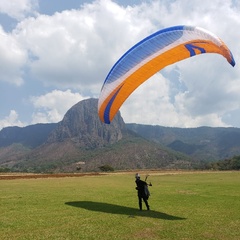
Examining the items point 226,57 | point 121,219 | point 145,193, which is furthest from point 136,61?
point 121,219

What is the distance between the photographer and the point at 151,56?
18.2 meters

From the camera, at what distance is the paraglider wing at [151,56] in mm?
17169

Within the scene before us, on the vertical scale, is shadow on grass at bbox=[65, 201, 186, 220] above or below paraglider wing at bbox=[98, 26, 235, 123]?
below

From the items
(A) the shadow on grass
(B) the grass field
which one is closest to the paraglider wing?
(A) the shadow on grass

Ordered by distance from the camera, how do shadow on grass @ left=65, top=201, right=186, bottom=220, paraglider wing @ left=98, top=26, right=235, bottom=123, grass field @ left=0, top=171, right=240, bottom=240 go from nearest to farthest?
1. grass field @ left=0, top=171, right=240, bottom=240
2. shadow on grass @ left=65, top=201, right=186, bottom=220
3. paraglider wing @ left=98, top=26, right=235, bottom=123

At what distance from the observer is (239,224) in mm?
13914

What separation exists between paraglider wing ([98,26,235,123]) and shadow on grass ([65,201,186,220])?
18.3ft

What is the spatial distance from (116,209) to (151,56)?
881 centimetres

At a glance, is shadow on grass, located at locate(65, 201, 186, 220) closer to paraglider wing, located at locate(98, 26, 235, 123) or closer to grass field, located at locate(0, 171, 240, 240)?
grass field, located at locate(0, 171, 240, 240)

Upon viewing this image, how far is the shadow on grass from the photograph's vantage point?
15914mm

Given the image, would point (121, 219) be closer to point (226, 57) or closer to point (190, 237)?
point (190, 237)

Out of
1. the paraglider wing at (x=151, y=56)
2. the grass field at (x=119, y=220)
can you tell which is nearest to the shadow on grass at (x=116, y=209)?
the grass field at (x=119, y=220)

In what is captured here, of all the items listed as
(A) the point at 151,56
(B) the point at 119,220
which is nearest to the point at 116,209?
(B) the point at 119,220

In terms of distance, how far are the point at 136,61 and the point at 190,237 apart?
10186mm
